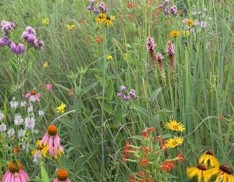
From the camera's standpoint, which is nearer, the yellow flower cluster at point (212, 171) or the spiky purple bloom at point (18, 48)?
the yellow flower cluster at point (212, 171)

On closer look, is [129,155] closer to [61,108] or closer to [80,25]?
[61,108]

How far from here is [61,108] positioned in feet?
5.49

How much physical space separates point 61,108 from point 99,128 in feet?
0.51

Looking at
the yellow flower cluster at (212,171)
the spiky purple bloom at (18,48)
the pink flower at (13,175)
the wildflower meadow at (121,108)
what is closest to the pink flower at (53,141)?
the wildflower meadow at (121,108)

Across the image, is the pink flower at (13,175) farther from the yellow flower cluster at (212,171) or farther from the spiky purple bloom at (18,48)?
the spiky purple bloom at (18,48)

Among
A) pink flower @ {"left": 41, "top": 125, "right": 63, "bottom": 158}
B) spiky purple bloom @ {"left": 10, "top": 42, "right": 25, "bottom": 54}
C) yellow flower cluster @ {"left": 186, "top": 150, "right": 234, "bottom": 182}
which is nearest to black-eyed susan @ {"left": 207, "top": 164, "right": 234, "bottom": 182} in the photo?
yellow flower cluster @ {"left": 186, "top": 150, "right": 234, "bottom": 182}

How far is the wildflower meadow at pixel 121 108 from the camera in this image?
4.31ft

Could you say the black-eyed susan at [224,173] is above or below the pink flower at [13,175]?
below

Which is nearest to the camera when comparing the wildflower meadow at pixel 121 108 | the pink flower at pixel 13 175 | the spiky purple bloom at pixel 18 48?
the pink flower at pixel 13 175

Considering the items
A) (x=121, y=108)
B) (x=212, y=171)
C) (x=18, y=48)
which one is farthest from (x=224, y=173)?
(x=18, y=48)

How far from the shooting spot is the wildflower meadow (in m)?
1.31

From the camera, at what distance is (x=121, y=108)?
5.78 feet

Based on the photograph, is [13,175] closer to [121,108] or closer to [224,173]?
[224,173]

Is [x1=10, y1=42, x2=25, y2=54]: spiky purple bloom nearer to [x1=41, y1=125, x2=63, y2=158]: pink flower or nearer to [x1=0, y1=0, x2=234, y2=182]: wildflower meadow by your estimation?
[x1=0, y1=0, x2=234, y2=182]: wildflower meadow
